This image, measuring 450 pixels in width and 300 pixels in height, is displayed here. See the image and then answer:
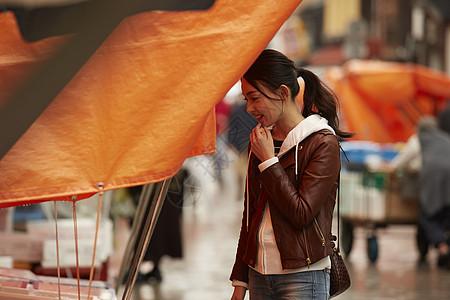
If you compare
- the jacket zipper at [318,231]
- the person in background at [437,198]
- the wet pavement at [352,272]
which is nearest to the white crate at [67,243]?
the wet pavement at [352,272]

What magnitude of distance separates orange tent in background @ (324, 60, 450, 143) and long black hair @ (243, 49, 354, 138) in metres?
11.6

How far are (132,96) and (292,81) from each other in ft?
2.67

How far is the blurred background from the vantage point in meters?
6.09

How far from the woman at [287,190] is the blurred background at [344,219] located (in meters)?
0.45

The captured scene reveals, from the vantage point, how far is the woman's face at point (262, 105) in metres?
3.19

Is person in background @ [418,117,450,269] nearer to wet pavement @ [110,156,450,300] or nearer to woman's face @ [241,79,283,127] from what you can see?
wet pavement @ [110,156,450,300]

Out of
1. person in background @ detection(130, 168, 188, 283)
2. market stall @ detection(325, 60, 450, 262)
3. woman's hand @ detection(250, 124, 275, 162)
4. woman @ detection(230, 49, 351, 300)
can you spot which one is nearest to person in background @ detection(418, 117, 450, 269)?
market stall @ detection(325, 60, 450, 262)

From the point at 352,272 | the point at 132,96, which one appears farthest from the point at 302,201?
the point at 352,272

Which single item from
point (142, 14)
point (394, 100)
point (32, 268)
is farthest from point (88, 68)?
point (394, 100)

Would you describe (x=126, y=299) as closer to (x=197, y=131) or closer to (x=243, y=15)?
(x=197, y=131)

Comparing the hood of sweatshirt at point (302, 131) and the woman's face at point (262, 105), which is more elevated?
the woman's face at point (262, 105)

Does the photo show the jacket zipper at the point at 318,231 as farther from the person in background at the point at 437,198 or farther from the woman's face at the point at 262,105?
the person in background at the point at 437,198

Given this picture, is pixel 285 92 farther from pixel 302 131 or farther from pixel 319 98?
pixel 319 98

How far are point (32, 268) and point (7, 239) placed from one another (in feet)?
0.97
